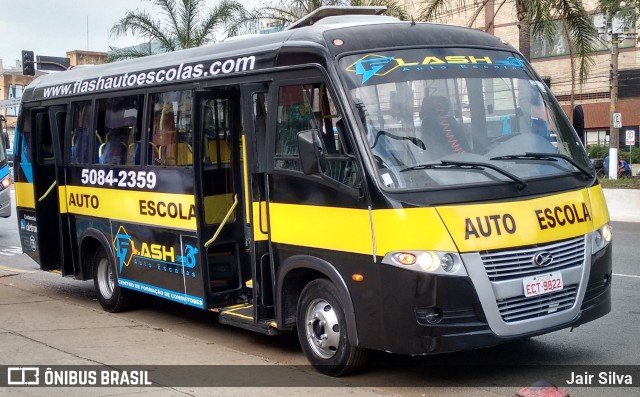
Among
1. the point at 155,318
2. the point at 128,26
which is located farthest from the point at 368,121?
Result: the point at 128,26

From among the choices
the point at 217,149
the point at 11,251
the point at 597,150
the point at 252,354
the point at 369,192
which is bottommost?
the point at 597,150

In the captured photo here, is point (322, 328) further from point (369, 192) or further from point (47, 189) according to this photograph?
point (47, 189)

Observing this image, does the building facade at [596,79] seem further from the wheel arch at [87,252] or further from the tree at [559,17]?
the wheel arch at [87,252]

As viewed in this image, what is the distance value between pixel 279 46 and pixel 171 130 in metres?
2.05

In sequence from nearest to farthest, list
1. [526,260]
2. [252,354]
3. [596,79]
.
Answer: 1. [526,260]
2. [252,354]
3. [596,79]

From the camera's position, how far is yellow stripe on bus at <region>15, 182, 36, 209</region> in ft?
41.6

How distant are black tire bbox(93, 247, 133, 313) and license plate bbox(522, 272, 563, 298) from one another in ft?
18.6

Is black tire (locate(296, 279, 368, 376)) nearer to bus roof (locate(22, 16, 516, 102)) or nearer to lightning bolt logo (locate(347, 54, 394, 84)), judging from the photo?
lightning bolt logo (locate(347, 54, 394, 84))

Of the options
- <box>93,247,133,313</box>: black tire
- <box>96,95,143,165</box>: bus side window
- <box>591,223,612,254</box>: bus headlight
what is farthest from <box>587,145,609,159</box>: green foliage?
<box>591,223,612,254</box>: bus headlight

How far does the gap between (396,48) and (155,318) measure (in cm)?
491

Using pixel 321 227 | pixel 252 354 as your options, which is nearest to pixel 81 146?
pixel 252 354

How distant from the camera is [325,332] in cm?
773

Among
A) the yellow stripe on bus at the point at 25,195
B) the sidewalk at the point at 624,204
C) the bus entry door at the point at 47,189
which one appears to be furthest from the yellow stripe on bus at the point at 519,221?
the sidewalk at the point at 624,204

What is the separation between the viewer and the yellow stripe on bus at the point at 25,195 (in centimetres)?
1267
